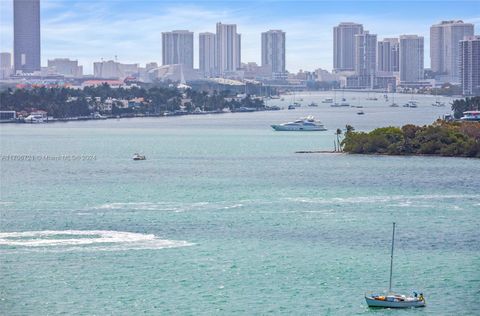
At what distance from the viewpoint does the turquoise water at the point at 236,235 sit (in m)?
24.7

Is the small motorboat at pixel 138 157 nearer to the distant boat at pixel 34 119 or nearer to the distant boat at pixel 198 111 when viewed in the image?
the distant boat at pixel 34 119

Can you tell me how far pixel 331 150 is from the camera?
2490 inches

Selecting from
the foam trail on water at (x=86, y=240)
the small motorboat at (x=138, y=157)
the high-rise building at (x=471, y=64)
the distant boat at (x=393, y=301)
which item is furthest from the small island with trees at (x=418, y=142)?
the high-rise building at (x=471, y=64)

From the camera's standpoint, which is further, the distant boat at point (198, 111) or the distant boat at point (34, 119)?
the distant boat at point (198, 111)

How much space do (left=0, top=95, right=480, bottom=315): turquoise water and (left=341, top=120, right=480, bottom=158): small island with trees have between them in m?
1.58

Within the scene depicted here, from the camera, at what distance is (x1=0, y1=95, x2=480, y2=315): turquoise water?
24703 millimetres

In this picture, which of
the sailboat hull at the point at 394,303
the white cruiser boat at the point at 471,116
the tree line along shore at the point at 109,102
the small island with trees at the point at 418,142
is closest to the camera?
the sailboat hull at the point at 394,303

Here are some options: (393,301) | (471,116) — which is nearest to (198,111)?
(471,116)

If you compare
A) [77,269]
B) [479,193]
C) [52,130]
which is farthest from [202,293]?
[52,130]

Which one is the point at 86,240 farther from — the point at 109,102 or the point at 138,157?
the point at 109,102

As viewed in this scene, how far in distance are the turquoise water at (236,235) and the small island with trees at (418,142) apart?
1.58m

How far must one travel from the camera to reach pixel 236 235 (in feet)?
104

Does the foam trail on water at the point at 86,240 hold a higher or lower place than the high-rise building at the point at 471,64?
lower

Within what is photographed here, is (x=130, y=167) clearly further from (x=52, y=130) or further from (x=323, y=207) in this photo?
(x=52, y=130)
